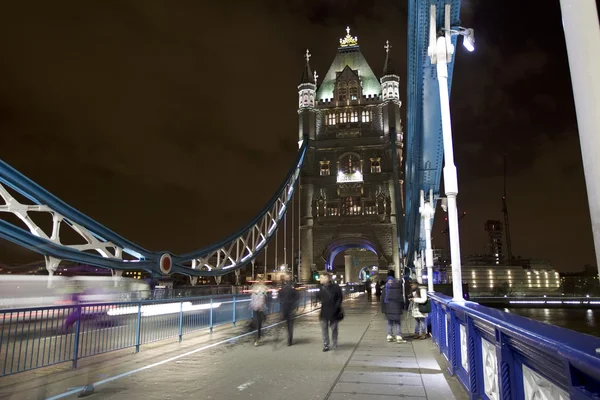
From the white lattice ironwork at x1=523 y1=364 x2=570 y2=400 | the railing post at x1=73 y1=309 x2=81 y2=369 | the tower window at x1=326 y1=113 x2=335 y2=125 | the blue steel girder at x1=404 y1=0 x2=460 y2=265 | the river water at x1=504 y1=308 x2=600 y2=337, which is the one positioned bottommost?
the river water at x1=504 y1=308 x2=600 y2=337

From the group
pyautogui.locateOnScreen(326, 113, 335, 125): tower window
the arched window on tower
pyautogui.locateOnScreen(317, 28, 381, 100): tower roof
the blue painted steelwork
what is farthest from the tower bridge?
pyautogui.locateOnScreen(317, 28, 381, 100): tower roof

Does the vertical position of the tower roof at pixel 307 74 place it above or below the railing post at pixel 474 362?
above

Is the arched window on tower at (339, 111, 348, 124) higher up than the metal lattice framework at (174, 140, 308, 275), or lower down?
higher up

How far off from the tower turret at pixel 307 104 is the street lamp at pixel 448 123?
2072 inches

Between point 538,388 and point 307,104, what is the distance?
2406 inches

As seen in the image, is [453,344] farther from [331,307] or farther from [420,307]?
[420,307]

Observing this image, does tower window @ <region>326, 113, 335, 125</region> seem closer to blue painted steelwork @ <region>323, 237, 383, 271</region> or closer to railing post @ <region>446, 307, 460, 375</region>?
blue painted steelwork @ <region>323, 237, 383, 271</region>

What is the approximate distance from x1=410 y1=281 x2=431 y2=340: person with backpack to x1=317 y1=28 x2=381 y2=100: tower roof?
181ft

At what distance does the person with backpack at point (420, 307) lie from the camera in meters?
9.97

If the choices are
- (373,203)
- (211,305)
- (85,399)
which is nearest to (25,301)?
(211,305)

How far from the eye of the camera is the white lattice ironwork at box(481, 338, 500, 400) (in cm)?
384

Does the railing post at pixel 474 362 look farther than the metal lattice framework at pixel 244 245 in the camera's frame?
No

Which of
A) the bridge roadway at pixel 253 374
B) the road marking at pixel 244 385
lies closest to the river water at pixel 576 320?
the bridge roadway at pixel 253 374

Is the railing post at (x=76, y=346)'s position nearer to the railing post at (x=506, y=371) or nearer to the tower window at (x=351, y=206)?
the railing post at (x=506, y=371)
